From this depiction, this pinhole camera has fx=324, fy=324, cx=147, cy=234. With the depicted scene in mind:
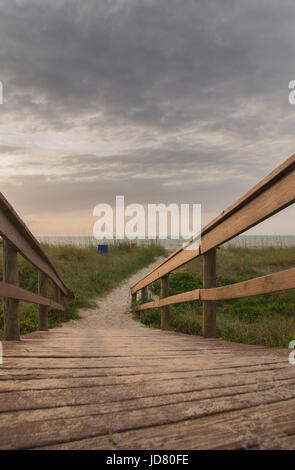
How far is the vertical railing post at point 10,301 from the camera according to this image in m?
3.07

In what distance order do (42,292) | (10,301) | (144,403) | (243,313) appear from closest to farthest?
(144,403)
(10,301)
(42,292)
(243,313)

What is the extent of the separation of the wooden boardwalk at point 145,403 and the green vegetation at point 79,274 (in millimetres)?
A: 4475

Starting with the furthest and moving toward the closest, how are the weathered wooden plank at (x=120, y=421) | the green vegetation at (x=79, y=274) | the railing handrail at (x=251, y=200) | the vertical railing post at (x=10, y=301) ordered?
the green vegetation at (x=79, y=274) < the vertical railing post at (x=10, y=301) < the railing handrail at (x=251, y=200) < the weathered wooden plank at (x=120, y=421)

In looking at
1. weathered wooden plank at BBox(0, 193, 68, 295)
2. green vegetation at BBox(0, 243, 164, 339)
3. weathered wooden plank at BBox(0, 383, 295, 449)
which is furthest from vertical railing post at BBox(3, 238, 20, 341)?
green vegetation at BBox(0, 243, 164, 339)

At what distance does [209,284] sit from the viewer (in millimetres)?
3500

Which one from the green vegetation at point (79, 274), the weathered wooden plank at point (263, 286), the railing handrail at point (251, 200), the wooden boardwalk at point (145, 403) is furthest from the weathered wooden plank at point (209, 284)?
the green vegetation at point (79, 274)

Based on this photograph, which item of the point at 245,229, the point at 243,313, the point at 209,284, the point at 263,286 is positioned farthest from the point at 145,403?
the point at 243,313

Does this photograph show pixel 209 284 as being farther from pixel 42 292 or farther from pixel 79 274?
pixel 79 274

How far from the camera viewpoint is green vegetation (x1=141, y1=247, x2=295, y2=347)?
19.1ft

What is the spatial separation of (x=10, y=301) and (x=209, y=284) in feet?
6.67

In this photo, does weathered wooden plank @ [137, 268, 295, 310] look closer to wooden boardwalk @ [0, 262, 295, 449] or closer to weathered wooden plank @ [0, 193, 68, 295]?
wooden boardwalk @ [0, 262, 295, 449]

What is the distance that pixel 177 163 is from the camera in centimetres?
2003

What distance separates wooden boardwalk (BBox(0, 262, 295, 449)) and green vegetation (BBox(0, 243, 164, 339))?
448cm

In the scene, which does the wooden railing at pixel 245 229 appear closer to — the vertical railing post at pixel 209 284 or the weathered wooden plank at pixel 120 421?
the vertical railing post at pixel 209 284
